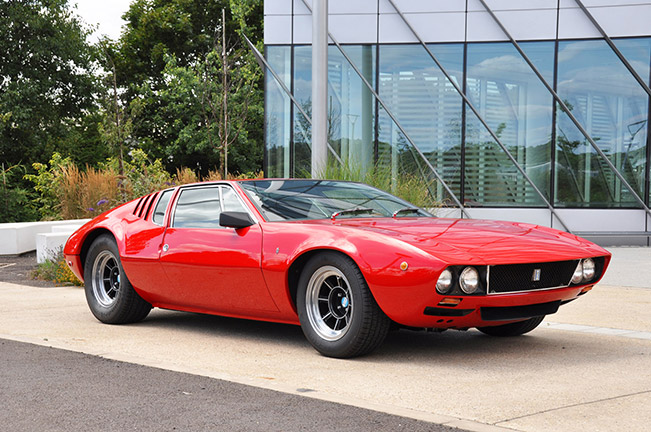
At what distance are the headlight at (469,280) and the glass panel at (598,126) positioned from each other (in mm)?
14824

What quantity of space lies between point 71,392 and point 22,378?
59 centimetres

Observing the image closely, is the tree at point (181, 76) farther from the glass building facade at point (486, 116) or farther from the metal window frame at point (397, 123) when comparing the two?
the metal window frame at point (397, 123)

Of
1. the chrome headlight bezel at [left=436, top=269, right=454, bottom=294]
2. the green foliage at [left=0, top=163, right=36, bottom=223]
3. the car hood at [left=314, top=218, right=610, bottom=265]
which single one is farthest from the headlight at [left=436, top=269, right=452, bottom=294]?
the green foliage at [left=0, top=163, right=36, bottom=223]

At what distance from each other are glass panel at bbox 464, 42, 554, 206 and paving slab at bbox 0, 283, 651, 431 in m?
11.8

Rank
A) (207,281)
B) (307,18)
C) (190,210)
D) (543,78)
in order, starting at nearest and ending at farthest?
(207,281) → (190,210) → (543,78) → (307,18)

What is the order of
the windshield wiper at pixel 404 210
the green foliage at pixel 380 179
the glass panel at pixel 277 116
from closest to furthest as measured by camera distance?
the windshield wiper at pixel 404 210 → the green foliage at pixel 380 179 → the glass panel at pixel 277 116

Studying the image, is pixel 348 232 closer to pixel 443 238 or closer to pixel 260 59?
pixel 443 238

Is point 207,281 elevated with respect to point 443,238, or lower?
lower

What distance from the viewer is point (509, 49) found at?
19.6 meters

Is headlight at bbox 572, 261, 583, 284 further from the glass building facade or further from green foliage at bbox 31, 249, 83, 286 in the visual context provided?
the glass building facade

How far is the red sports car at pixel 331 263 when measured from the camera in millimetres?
5254

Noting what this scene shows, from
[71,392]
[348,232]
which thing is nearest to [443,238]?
[348,232]

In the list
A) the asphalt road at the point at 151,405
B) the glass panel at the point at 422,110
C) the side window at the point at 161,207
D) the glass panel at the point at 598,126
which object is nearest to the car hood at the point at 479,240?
the asphalt road at the point at 151,405

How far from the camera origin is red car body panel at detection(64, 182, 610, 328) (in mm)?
5230
